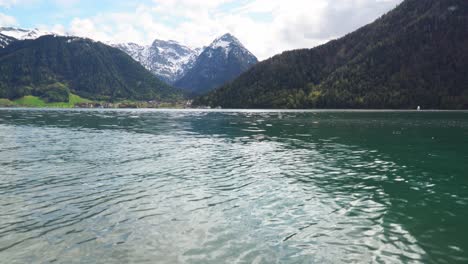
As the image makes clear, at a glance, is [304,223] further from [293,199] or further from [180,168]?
[180,168]

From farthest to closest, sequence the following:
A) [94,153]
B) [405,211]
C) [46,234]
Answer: [94,153]
[405,211]
[46,234]

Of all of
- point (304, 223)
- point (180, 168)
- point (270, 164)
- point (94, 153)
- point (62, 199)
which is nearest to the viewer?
point (304, 223)

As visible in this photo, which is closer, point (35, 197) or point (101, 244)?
point (101, 244)

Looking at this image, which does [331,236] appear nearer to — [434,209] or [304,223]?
[304,223]

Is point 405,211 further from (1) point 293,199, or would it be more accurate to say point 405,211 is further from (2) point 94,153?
(2) point 94,153

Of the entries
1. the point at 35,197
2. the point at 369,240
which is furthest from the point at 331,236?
the point at 35,197

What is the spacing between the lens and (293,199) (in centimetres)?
2816

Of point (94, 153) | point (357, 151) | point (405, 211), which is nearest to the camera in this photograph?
point (405, 211)

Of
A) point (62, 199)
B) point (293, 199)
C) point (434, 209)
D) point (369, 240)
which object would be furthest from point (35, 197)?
point (434, 209)

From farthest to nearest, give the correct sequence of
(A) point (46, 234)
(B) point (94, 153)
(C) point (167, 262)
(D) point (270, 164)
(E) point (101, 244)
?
(B) point (94, 153) → (D) point (270, 164) → (A) point (46, 234) → (E) point (101, 244) → (C) point (167, 262)

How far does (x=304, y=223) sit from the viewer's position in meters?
22.6

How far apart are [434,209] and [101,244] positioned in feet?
77.0

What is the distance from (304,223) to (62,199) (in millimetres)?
19019

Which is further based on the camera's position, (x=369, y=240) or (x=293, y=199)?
(x=293, y=199)
